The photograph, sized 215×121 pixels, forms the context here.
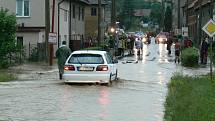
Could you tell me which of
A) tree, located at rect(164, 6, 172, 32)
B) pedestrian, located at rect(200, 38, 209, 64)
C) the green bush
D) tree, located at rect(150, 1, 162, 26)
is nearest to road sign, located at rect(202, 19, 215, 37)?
the green bush

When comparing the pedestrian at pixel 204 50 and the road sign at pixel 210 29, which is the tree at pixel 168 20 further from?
the road sign at pixel 210 29

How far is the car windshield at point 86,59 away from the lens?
23812 millimetres

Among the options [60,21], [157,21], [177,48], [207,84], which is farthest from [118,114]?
[157,21]

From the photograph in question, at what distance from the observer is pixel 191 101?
17266 mm

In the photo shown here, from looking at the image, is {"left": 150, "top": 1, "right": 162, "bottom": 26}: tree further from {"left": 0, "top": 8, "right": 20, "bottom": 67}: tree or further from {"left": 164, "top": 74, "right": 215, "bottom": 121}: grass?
{"left": 164, "top": 74, "right": 215, "bottom": 121}: grass

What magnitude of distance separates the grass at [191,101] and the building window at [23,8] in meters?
28.1

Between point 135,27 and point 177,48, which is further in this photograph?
point 135,27

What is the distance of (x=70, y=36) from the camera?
6506cm

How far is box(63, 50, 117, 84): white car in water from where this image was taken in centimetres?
2352

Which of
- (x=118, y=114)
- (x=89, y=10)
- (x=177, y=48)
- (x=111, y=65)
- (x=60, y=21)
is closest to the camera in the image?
(x=118, y=114)

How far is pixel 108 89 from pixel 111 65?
2.28m

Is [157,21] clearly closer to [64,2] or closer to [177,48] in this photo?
[64,2]

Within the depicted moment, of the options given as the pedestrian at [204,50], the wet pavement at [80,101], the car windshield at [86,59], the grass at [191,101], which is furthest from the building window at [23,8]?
the grass at [191,101]

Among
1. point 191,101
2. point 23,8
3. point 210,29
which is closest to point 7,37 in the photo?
point 23,8
